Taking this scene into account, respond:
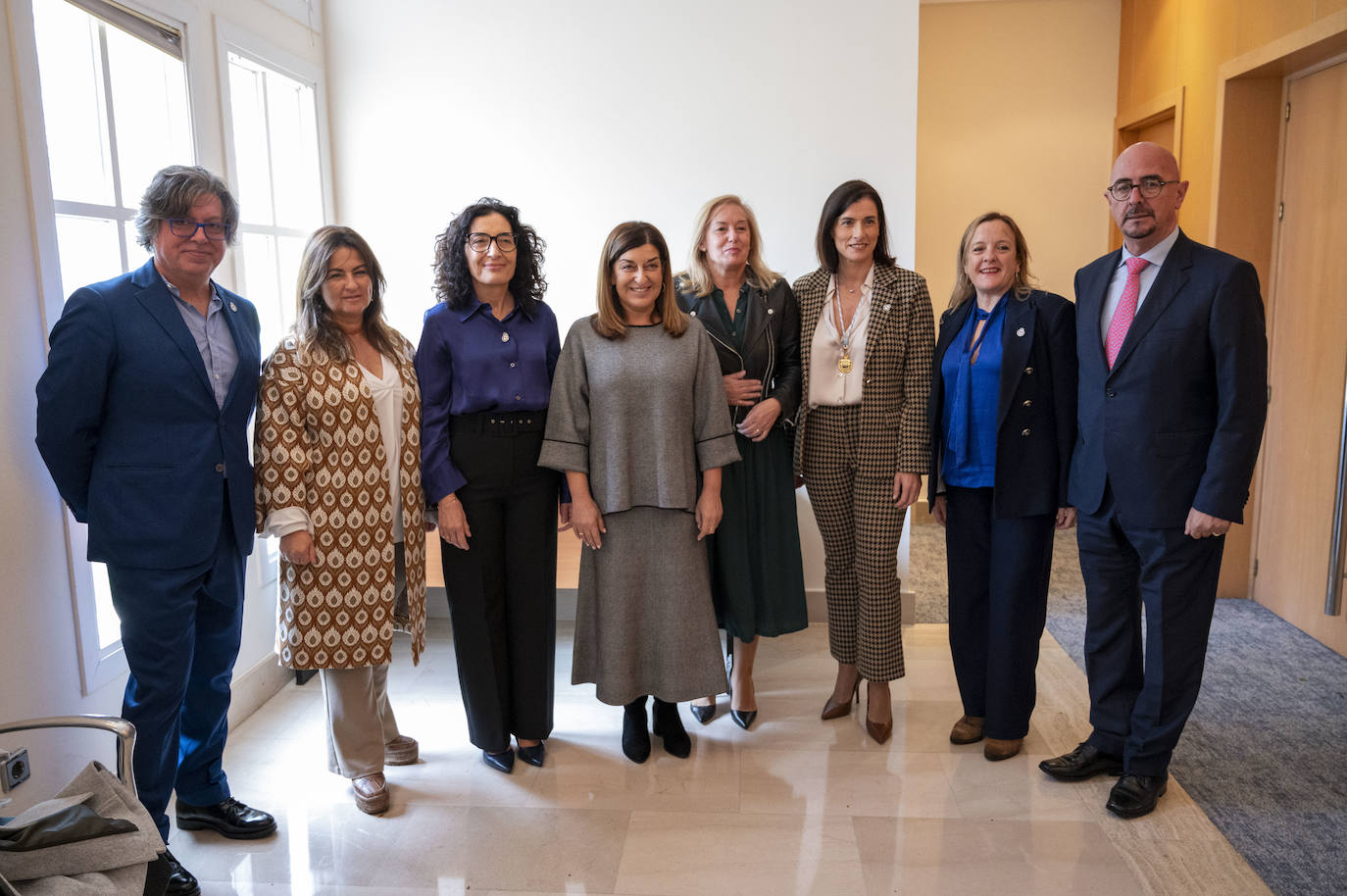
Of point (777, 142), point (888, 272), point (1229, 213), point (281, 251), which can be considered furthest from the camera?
point (1229, 213)

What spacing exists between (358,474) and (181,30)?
1.52m

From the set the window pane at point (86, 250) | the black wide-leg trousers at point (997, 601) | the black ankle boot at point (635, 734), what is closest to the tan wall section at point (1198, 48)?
the black wide-leg trousers at point (997, 601)

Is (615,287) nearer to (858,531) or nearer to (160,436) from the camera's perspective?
(858,531)

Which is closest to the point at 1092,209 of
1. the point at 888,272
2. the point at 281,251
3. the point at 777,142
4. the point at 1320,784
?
the point at 777,142

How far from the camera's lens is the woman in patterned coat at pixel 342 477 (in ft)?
7.70

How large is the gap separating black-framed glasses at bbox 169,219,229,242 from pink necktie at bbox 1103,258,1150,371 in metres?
2.19

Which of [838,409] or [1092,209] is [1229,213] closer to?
[1092,209]

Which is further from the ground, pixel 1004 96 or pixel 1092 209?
pixel 1004 96

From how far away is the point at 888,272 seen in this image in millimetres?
2836

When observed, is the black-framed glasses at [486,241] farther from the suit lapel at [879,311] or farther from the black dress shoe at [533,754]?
the black dress shoe at [533,754]

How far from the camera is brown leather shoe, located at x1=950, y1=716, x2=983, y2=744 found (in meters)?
2.90

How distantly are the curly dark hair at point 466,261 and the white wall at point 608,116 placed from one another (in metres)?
1.28

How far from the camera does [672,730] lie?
2.89 meters

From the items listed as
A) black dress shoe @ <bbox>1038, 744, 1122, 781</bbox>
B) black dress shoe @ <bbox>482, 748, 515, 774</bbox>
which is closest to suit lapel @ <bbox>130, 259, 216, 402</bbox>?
black dress shoe @ <bbox>482, 748, 515, 774</bbox>
